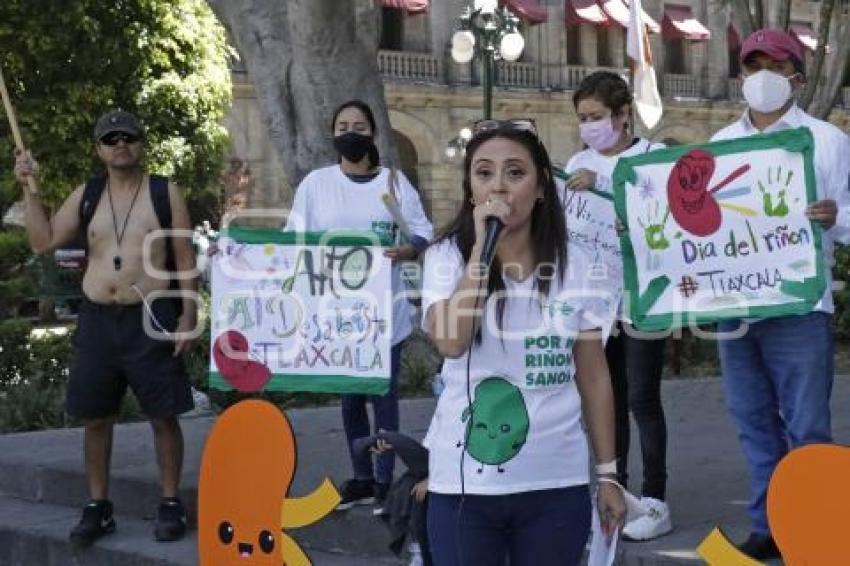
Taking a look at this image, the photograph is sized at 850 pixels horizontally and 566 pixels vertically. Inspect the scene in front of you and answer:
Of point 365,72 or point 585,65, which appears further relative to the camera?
point 585,65

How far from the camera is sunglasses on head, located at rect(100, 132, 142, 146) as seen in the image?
243 inches

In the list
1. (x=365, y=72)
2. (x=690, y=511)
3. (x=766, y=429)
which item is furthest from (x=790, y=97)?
(x=365, y=72)

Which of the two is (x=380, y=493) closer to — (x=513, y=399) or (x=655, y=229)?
(x=655, y=229)

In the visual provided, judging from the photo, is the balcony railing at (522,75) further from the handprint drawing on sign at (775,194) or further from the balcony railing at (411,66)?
the handprint drawing on sign at (775,194)

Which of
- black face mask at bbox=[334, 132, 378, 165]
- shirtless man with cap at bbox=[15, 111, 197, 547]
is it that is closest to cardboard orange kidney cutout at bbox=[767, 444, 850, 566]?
black face mask at bbox=[334, 132, 378, 165]

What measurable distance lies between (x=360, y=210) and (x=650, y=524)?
1.85 meters

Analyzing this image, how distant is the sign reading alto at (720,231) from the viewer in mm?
4770

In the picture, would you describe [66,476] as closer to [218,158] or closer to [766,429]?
[766,429]

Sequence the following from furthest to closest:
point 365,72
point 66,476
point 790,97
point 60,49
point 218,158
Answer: point 218,158, point 60,49, point 365,72, point 66,476, point 790,97

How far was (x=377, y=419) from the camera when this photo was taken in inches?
238

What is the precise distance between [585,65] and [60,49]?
2267cm

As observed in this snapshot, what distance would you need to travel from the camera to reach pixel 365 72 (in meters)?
10.7

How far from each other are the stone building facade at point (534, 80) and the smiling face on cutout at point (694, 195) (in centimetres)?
2733

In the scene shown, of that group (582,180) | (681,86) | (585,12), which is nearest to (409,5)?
(585,12)
